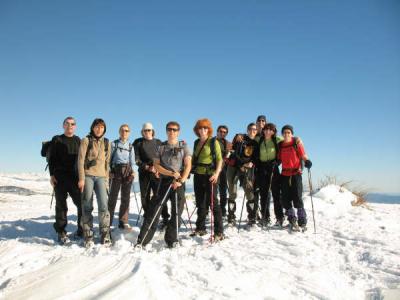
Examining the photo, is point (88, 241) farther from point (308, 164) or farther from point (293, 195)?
point (308, 164)

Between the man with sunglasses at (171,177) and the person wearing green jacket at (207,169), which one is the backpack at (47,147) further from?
the person wearing green jacket at (207,169)

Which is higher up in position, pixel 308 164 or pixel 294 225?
pixel 308 164

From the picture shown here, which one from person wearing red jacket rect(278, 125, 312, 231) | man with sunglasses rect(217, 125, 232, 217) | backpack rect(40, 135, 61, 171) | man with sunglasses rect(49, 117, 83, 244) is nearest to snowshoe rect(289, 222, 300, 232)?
person wearing red jacket rect(278, 125, 312, 231)

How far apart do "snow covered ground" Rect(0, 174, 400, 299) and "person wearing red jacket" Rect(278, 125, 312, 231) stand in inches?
17.9

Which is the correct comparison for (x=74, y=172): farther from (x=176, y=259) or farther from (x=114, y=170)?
(x=176, y=259)

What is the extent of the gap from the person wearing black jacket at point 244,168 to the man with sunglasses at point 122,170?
2708mm

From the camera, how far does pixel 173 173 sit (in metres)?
6.04

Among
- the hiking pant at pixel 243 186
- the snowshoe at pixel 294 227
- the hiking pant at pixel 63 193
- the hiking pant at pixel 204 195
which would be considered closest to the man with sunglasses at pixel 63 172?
the hiking pant at pixel 63 193

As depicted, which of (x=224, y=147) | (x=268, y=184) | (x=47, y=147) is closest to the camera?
(x=47, y=147)

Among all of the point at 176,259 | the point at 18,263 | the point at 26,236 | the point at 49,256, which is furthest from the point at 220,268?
the point at 26,236

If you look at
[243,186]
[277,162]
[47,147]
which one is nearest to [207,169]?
[243,186]

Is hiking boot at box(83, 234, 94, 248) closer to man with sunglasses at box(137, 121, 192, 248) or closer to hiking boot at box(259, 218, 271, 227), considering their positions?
man with sunglasses at box(137, 121, 192, 248)

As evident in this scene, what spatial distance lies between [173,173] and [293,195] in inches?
125

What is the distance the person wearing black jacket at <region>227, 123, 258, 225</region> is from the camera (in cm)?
791
